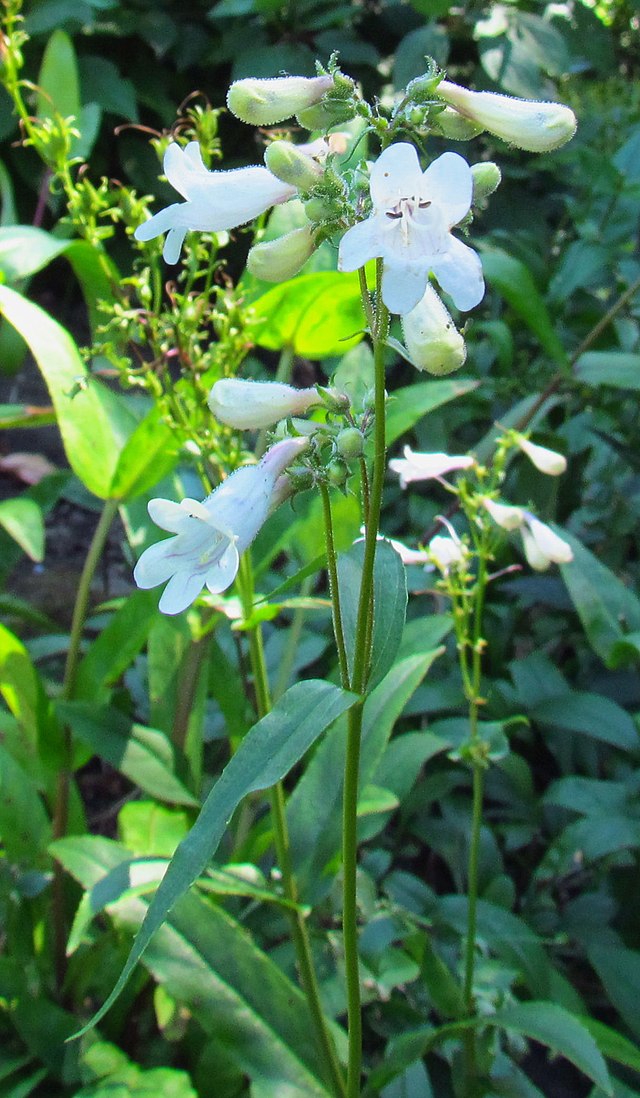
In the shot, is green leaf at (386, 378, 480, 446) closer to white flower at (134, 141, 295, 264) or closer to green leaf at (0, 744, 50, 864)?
white flower at (134, 141, 295, 264)

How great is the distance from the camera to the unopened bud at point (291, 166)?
0.94m

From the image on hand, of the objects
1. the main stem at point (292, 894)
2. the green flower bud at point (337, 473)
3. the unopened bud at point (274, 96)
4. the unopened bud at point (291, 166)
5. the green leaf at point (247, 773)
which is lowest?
the main stem at point (292, 894)

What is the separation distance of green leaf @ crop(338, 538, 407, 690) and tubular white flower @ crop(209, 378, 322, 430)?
197 mm

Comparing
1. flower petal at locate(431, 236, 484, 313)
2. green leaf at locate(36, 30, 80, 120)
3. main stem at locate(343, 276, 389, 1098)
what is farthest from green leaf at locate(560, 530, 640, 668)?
green leaf at locate(36, 30, 80, 120)

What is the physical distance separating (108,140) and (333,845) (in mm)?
3572

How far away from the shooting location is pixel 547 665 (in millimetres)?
2260

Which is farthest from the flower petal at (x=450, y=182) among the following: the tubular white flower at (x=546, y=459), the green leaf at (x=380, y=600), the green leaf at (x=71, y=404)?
the green leaf at (x=71, y=404)

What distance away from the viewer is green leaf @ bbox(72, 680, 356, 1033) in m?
0.90

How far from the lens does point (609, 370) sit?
244 centimetres

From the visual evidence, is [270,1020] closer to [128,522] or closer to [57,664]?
[128,522]

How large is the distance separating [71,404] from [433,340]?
1.10 meters

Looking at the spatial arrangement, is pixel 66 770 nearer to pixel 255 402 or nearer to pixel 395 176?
pixel 255 402

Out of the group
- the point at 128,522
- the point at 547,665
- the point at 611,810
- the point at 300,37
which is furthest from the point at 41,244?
the point at 300,37

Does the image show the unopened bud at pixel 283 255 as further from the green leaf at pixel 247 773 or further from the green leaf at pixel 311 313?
the green leaf at pixel 311 313
